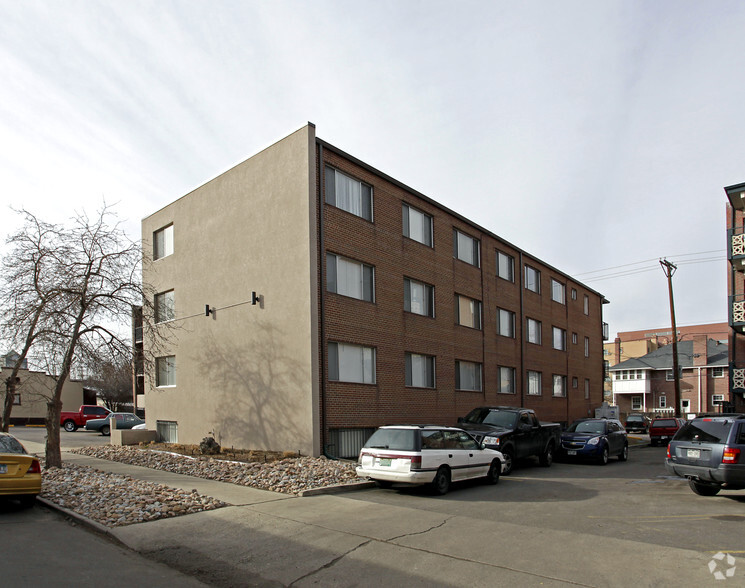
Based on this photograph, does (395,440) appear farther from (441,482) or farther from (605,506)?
(605,506)

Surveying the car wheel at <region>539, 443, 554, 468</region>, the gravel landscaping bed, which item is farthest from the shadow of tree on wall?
the car wheel at <region>539, 443, 554, 468</region>

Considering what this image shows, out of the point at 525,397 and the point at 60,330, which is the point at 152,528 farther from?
the point at 525,397

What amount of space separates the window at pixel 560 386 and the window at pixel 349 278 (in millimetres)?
19399

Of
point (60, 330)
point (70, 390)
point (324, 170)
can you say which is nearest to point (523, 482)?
point (324, 170)

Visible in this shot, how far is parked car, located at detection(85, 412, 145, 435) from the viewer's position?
1337 inches

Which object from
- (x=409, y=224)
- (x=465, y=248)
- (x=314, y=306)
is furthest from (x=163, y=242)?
(x=465, y=248)

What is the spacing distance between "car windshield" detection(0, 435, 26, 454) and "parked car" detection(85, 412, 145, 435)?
76.8ft

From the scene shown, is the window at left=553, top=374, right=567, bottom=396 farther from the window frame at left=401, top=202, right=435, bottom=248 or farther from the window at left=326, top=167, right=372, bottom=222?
the window at left=326, top=167, right=372, bottom=222

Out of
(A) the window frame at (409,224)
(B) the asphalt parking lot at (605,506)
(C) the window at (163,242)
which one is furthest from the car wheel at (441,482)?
(C) the window at (163,242)

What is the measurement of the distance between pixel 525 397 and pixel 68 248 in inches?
879

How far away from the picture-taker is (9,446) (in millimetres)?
10672

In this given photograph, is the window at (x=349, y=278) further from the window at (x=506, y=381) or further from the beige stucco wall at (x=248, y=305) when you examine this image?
the window at (x=506, y=381)

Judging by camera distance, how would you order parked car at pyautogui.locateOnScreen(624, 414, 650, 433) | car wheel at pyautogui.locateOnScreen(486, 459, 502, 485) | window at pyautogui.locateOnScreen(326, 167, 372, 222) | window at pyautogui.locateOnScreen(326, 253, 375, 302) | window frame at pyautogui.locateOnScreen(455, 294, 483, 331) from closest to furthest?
car wheel at pyautogui.locateOnScreen(486, 459, 502, 485) < window at pyautogui.locateOnScreen(326, 253, 375, 302) < window at pyautogui.locateOnScreen(326, 167, 372, 222) < window frame at pyautogui.locateOnScreen(455, 294, 483, 331) < parked car at pyautogui.locateOnScreen(624, 414, 650, 433)

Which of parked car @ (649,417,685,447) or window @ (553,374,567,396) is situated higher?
window @ (553,374,567,396)
